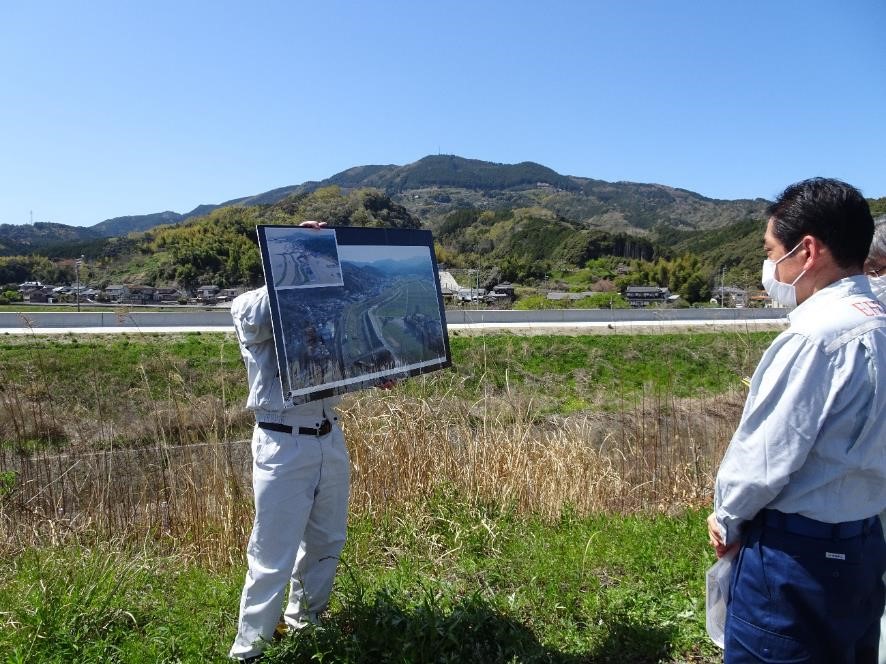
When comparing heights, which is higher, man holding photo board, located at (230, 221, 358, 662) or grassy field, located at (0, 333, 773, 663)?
man holding photo board, located at (230, 221, 358, 662)

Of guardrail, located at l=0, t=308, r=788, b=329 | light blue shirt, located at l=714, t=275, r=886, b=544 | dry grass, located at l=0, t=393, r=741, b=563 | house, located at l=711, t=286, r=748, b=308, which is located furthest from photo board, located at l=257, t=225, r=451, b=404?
house, located at l=711, t=286, r=748, b=308

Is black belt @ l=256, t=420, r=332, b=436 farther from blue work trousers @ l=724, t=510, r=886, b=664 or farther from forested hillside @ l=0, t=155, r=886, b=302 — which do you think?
forested hillside @ l=0, t=155, r=886, b=302

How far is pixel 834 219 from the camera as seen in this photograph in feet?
6.77

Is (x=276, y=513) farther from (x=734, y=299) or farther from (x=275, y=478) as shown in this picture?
(x=734, y=299)

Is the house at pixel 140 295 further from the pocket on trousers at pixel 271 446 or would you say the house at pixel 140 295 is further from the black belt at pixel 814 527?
the black belt at pixel 814 527

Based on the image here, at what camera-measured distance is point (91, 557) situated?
13.8 feet

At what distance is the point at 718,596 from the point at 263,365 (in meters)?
2.08

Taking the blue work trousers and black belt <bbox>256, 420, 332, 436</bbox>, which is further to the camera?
black belt <bbox>256, 420, 332, 436</bbox>

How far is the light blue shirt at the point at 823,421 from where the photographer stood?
1.90 meters

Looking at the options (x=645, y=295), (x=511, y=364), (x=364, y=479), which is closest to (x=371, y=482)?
(x=364, y=479)

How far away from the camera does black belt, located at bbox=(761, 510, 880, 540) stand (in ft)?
6.38

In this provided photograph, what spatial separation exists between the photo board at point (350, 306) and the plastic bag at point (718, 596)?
5.63 feet

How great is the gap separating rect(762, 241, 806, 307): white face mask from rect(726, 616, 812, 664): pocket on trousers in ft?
3.31

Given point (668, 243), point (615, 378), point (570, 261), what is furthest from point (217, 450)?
point (668, 243)
